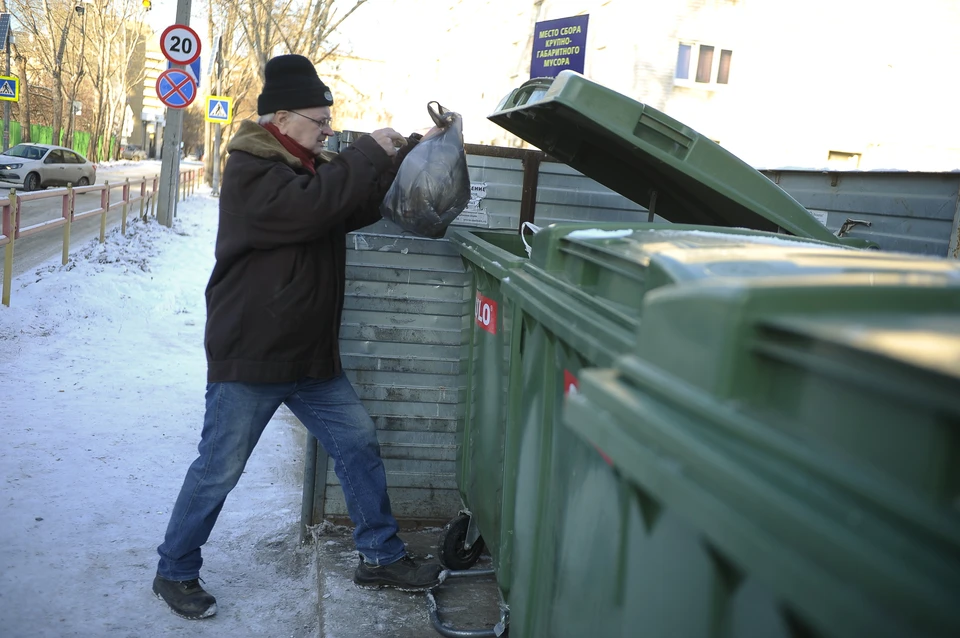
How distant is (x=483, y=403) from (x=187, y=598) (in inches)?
53.3

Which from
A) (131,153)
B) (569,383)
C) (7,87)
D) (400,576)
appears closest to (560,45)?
(400,576)

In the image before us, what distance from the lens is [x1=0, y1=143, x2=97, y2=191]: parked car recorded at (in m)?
24.9

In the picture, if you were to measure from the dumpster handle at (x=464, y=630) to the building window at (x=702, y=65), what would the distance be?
70.7 feet

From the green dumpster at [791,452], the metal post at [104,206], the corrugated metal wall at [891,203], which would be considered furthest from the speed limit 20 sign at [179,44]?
the green dumpster at [791,452]

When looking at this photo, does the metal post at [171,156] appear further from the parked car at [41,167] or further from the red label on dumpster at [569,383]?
the red label on dumpster at [569,383]

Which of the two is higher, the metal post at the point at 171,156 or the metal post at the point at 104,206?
the metal post at the point at 171,156

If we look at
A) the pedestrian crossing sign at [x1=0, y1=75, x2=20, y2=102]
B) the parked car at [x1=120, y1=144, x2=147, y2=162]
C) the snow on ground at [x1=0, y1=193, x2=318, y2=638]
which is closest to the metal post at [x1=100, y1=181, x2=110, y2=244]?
the snow on ground at [x1=0, y1=193, x2=318, y2=638]

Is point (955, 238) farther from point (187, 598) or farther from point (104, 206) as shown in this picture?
point (104, 206)

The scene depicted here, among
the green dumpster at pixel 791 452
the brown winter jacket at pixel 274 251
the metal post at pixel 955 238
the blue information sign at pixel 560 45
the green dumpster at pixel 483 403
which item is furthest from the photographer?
the blue information sign at pixel 560 45

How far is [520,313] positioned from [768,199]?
36.0 inches

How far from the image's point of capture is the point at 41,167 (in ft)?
85.6

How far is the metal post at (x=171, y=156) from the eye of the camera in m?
15.2

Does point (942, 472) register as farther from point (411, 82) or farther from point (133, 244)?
point (411, 82)

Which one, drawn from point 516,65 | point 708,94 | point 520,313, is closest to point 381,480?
point 520,313
